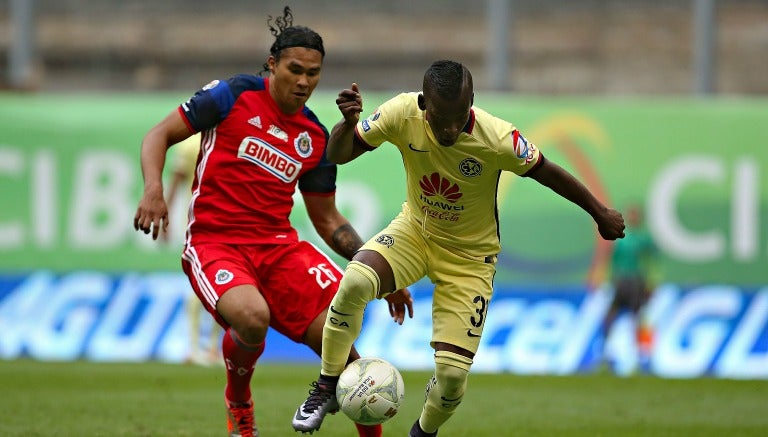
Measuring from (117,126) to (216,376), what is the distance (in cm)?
438

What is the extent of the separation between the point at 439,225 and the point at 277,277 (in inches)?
41.4

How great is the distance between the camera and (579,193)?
270 inches

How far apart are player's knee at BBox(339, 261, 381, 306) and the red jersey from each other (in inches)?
37.7

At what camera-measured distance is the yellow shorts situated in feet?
22.8

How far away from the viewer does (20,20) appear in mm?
16375

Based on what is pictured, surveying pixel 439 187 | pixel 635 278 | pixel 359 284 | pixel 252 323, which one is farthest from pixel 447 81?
pixel 635 278

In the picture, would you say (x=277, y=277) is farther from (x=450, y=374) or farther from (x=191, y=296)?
(x=191, y=296)

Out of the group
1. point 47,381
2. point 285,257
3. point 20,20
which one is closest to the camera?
point 285,257

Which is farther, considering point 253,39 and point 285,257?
point 253,39

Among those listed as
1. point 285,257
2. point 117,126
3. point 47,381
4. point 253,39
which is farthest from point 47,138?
point 285,257

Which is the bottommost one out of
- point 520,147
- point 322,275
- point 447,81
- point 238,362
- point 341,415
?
point 341,415

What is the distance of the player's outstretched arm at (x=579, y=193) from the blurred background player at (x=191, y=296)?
6.70 m

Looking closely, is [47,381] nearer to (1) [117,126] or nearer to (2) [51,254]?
(2) [51,254]

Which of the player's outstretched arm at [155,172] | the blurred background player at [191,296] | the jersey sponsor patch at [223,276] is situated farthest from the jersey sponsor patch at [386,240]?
the blurred background player at [191,296]
